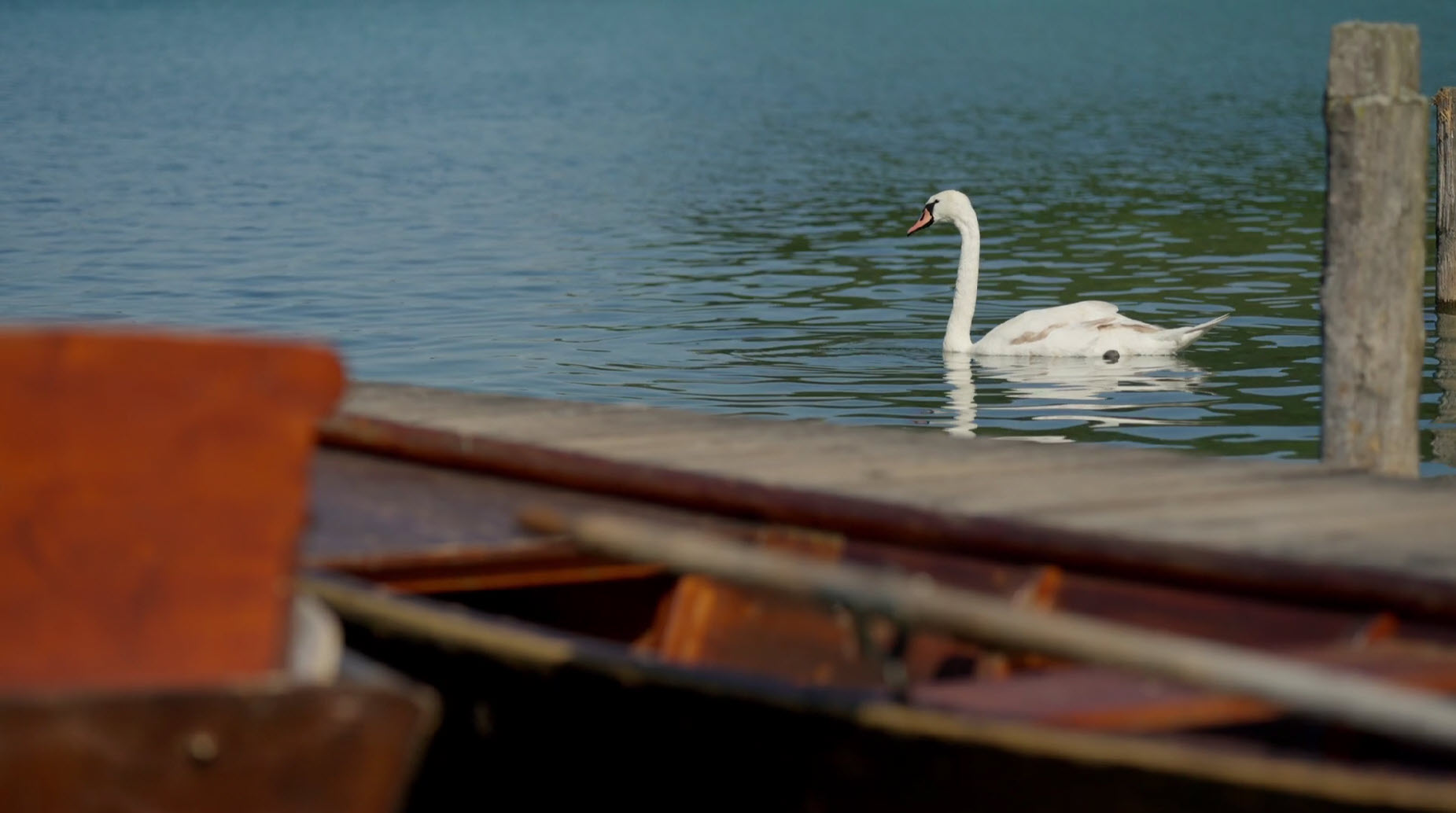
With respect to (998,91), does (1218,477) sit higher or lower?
higher

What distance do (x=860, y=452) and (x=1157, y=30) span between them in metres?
90.2

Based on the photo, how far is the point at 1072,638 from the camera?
2.99 m

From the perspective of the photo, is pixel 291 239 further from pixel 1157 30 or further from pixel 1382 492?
pixel 1157 30

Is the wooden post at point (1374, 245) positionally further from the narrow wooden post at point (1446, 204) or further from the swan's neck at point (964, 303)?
the narrow wooden post at point (1446, 204)

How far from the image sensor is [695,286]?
19.3 metres

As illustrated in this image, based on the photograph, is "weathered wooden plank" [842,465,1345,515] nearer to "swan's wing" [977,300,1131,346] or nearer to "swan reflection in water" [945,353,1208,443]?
"swan reflection in water" [945,353,1208,443]

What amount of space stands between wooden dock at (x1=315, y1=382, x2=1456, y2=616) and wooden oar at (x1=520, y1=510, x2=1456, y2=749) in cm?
122

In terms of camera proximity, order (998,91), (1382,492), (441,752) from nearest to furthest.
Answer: (441,752)
(1382,492)
(998,91)

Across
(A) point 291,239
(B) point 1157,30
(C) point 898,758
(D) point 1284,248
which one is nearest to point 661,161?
(A) point 291,239

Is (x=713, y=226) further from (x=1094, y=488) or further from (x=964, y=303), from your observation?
(x=1094, y=488)

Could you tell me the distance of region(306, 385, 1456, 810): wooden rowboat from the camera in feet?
A: 10.5

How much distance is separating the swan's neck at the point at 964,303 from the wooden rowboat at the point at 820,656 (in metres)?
9.57

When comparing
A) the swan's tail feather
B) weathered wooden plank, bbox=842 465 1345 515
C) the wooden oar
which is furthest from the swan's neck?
the wooden oar

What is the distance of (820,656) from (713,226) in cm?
1982
